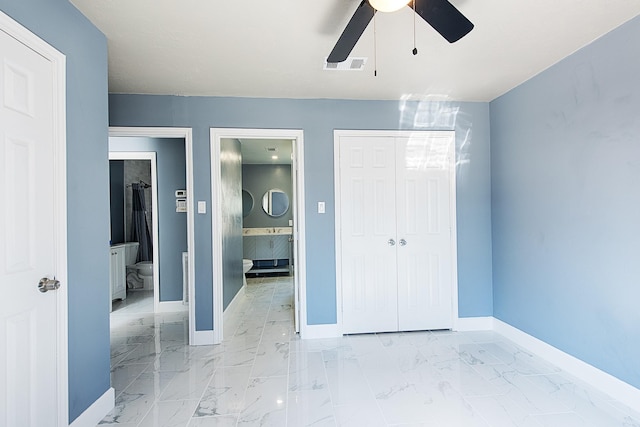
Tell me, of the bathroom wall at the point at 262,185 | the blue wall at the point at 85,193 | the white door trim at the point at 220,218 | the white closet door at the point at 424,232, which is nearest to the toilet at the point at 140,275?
the bathroom wall at the point at 262,185

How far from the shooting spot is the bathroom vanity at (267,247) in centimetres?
592

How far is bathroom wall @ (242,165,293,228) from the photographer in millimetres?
6570

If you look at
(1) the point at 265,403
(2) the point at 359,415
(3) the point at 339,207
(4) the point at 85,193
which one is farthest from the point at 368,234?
(4) the point at 85,193

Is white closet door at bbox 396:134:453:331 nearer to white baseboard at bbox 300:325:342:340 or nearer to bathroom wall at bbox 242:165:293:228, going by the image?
white baseboard at bbox 300:325:342:340

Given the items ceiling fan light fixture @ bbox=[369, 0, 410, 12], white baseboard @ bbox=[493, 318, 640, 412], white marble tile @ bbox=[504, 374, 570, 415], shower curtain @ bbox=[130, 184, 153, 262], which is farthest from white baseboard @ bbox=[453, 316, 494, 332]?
shower curtain @ bbox=[130, 184, 153, 262]

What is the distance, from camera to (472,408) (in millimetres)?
1892

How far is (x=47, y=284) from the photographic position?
144cm

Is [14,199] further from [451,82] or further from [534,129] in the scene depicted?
[534,129]

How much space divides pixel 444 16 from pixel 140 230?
546 cm

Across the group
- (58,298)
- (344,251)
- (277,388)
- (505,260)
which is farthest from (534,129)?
(58,298)

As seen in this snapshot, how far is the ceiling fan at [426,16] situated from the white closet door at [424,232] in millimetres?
1691

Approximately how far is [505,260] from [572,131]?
1324mm

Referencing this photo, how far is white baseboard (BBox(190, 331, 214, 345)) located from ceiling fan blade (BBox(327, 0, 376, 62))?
2624 millimetres

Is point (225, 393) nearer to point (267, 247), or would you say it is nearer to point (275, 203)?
point (267, 247)
